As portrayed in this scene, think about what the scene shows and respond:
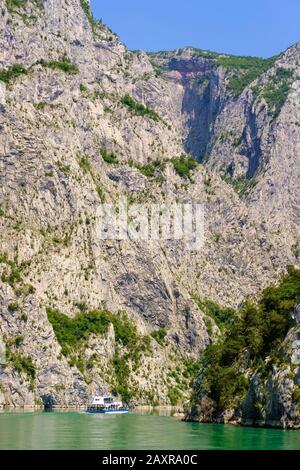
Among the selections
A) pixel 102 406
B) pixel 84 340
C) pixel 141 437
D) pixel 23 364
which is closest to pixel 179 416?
pixel 102 406

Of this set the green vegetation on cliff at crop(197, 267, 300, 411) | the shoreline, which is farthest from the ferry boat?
the green vegetation on cliff at crop(197, 267, 300, 411)

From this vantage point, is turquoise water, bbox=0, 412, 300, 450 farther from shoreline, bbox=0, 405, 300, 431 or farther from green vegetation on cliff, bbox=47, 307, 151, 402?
green vegetation on cliff, bbox=47, 307, 151, 402

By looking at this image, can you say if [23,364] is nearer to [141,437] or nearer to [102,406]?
Answer: [102,406]

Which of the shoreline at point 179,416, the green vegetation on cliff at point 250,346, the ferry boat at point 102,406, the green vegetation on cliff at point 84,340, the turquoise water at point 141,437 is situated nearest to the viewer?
the turquoise water at point 141,437

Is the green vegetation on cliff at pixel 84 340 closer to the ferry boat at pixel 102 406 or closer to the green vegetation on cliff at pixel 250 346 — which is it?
the ferry boat at pixel 102 406

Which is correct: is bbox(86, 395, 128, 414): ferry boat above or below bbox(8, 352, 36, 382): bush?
below

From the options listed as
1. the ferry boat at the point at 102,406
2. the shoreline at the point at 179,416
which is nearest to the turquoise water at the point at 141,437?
the shoreline at the point at 179,416
